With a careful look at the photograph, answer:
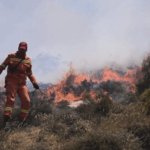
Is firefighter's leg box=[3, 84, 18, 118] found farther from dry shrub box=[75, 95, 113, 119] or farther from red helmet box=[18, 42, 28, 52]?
dry shrub box=[75, 95, 113, 119]

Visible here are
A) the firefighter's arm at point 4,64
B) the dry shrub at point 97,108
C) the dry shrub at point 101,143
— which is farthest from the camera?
the dry shrub at point 97,108

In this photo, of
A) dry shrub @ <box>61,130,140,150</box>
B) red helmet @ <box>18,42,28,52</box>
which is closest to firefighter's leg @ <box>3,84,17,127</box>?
red helmet @ <box>18,42,28,52</box>

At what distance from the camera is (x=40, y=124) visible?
4.70 m

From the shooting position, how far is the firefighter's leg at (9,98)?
4.24m

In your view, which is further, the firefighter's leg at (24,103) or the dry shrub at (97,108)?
the dry shrub at (97,108)


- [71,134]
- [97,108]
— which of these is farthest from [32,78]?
[97,108]

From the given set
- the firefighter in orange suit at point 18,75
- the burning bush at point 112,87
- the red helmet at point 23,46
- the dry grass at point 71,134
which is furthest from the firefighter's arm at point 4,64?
the burning bush at point 112,87

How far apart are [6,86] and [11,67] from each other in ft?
2.01

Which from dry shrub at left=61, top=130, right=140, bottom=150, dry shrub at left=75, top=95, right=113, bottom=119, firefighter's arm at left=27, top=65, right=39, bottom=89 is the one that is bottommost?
dry shrub at left=61, top=130, right=140, bottom=150

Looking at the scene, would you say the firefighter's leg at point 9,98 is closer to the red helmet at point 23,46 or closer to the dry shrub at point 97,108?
the red helmet at point 23,46

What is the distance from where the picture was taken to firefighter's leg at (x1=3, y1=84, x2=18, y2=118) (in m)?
4.24

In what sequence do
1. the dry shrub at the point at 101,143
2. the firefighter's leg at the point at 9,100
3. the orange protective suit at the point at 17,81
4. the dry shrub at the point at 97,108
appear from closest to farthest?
the dry shrub at the point at 101,143 < the firefighter's leg at the point at 9,100 < the orange protective suit at the point at 17,81 < the dry shrub at the point at 97,108

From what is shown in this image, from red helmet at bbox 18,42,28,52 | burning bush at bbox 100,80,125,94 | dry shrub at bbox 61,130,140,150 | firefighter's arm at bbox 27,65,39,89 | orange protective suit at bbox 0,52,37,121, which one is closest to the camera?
dry shrub at bbox 61,130,140,150

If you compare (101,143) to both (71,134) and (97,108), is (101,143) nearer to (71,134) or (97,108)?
(71,134)
